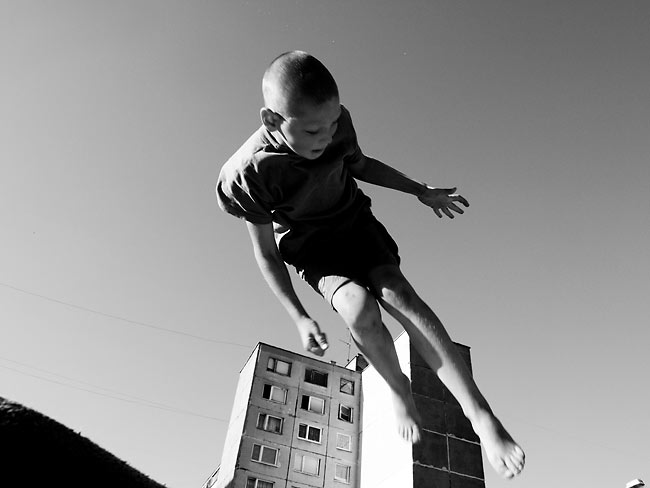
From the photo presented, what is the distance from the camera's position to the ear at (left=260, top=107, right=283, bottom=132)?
73.2 inches

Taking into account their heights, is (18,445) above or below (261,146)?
below

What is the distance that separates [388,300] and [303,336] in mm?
385

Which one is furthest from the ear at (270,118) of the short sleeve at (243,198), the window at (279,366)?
the window at (279,366)

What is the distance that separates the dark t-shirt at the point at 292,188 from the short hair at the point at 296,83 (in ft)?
0.86

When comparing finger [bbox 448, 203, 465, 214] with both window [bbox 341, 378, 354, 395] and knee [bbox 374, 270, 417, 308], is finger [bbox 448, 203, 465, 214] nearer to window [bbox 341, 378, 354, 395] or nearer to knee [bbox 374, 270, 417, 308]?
knee [bbox 374, 270, 417, 308]

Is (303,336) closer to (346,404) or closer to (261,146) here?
(261,146)

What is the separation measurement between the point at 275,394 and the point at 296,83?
2312 cm

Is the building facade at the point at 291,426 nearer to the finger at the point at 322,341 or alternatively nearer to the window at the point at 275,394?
the window at the point at 275,394

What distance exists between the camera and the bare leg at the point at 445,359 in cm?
179

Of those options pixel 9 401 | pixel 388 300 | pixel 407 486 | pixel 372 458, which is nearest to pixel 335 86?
pixel 388 300

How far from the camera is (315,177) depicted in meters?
2.11

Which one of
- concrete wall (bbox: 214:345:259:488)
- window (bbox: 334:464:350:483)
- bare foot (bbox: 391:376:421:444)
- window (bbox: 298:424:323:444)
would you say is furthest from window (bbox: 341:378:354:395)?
bare foot (bbox: 391:376:421:444)

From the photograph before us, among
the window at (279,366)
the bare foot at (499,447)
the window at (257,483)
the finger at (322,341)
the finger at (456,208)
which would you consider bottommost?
the bare foot at (499,447)

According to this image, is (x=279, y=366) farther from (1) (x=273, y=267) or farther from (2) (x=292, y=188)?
(2) (x=292, y=188)
